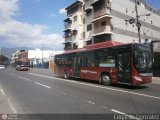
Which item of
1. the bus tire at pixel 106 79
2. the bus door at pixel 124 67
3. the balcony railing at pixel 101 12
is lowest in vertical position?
the bus tire at pixel 106 79

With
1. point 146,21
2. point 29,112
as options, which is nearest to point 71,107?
point 29,112

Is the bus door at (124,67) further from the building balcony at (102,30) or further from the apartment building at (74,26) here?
the apartment building at (74,26)

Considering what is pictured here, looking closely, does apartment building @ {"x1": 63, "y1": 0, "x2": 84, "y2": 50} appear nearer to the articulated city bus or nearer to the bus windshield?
the articulated city bus

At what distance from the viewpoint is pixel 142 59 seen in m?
16.5

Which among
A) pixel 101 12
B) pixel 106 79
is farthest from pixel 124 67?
pixel 101 12

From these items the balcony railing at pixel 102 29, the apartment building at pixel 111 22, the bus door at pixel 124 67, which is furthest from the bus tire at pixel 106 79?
the balcony railing at pixel 102 29

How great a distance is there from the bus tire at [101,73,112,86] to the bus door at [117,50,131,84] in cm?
129

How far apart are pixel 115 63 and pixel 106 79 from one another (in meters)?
1.68

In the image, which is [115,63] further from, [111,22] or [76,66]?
[111,22]

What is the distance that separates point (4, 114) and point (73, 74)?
15.3 meters

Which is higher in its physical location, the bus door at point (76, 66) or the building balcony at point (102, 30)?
the building balcony at point (102, 30)

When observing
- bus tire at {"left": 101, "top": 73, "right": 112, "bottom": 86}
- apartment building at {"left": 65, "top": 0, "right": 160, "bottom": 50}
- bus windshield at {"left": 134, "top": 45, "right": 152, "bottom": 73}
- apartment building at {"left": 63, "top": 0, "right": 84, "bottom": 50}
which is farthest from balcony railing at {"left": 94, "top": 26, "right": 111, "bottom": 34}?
bus windshield at {"left": 134, "top": 45, "right": 152, "bottom": 73}

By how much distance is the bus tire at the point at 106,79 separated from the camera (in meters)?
18.4

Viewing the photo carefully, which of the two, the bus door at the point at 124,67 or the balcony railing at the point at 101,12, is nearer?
the bus door at the point at 124,67
